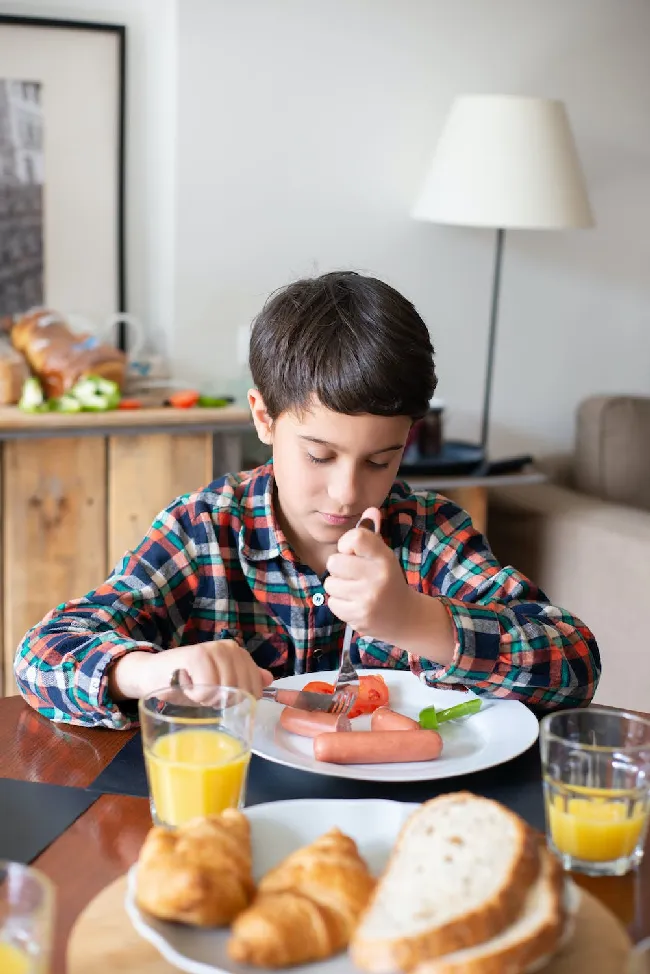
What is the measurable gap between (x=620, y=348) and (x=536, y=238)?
0.48 m

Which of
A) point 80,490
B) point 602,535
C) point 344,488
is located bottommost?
point 602,535

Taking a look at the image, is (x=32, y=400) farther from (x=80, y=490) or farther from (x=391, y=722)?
(x=391, y=722)

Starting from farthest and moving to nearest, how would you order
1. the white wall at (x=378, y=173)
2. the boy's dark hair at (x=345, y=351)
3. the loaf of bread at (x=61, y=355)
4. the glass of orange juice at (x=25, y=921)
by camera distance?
1. the white wall at (x=378, y=173)
2. the loaf of bread at (x=61, y=355)
3. the boy's dark hair at (x=345, y=351)
4. the glass of orange juice at (x=25, y=921)

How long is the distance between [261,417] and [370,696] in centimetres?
45

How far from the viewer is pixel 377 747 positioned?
3.46 ft

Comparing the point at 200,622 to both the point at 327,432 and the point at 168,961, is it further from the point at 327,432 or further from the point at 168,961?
the point at 168,961

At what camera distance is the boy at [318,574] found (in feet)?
3.85

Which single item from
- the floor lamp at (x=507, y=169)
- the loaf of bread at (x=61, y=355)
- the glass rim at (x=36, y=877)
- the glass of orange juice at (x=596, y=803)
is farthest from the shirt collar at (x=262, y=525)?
the floor lamp at (x=507, y=169)

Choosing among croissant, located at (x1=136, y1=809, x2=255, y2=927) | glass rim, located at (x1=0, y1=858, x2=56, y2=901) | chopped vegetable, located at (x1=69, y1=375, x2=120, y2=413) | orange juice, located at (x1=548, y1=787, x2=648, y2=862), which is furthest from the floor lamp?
glass rim, located at (x1=0, y1=858, x2=56, y2=901)

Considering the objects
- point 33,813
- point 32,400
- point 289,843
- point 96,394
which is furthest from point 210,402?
point 289,843

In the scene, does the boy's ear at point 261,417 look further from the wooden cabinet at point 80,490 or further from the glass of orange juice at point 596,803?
the wooden cabinet at point 80,490

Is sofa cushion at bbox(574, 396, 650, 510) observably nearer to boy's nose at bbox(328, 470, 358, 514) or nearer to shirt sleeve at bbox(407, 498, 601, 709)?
shirt sleeve at bbox(407, 498, 601, 709)

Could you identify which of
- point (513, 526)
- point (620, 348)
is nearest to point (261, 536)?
point (513, 526)

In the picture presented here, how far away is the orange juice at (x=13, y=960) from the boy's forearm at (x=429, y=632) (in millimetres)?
618
